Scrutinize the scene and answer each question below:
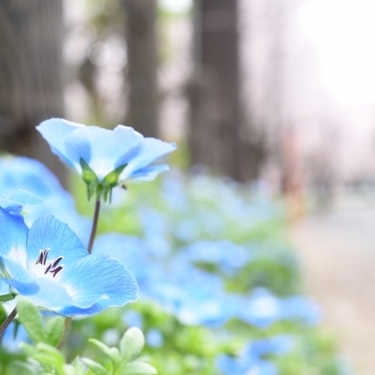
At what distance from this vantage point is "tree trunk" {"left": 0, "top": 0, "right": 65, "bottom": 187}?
3.88ft

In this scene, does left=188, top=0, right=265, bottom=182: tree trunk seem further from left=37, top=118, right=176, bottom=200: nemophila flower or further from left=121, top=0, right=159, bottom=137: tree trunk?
left=37, top=118, right=176, bottom=200: nemophila flower

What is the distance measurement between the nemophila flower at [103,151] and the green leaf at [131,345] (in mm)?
94

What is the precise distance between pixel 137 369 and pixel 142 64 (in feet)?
8.54

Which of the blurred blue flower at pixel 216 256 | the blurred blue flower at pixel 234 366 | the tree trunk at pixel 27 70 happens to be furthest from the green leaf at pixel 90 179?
the blurred blue flower at pixel 216 256

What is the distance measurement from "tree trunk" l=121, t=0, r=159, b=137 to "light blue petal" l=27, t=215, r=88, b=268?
98.6 inches

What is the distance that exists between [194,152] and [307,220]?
11.8ft

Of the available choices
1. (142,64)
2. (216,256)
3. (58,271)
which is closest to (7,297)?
(58,271)

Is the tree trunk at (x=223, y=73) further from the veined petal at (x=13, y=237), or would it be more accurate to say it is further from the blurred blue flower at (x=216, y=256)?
the veined petal at (x=13, y=237)

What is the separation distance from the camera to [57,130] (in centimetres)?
38

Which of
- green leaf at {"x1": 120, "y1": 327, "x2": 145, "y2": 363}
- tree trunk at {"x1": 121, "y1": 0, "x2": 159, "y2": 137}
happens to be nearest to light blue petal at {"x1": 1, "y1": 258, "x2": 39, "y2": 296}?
green leaf at {"x1": 120, "y1": 327, "x2": 145, "y2": 363}

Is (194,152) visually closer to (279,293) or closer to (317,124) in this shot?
(279,293)

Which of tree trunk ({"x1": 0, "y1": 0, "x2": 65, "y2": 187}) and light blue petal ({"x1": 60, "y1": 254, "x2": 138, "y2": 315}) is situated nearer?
light blue petal ({"x1": 60, "y1": 254, "x2": 138, "y2": 315})

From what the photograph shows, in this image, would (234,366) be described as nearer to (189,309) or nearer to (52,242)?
(189,309)

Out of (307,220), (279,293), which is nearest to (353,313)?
(279,293)
